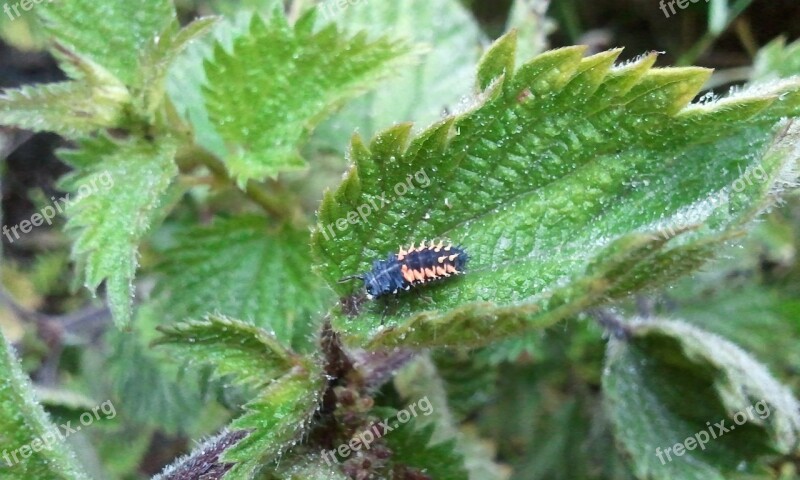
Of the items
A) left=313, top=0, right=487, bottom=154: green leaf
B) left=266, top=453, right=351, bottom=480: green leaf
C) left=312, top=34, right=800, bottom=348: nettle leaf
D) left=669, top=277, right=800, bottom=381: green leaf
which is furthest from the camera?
left=669, top=277, right=800, bottom=381: green leaf

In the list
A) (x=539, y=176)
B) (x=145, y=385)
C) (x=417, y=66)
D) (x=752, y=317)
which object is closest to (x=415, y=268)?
(x=539, y=176)

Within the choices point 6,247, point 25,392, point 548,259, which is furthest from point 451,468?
point 6,247

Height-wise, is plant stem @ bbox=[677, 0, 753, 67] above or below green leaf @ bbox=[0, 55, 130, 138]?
below

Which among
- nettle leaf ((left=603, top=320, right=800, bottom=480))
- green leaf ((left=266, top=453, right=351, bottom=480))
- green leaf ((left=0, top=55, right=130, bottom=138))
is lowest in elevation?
nettle leaf ((left=603, top=320, right=800, bottom=480))

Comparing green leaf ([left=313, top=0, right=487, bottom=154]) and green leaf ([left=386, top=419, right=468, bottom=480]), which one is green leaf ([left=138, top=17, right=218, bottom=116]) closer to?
green leaf ([left=313, top=0, right=487, bottom=154])

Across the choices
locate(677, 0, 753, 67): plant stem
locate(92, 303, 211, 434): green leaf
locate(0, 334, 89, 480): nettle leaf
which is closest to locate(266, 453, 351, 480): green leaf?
locate(0, 334, 89, 480): nettle leaf

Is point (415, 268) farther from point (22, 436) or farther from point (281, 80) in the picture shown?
point (22, 436)

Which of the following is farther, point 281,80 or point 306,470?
point 281,80
